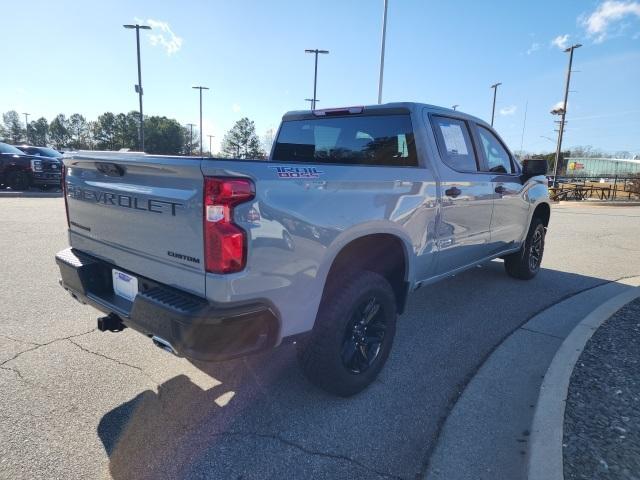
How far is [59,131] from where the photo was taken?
104875mm

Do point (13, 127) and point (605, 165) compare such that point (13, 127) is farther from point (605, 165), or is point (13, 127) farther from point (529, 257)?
point (605, 165)

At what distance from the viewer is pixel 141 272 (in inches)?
95.7

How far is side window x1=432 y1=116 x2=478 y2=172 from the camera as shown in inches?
141

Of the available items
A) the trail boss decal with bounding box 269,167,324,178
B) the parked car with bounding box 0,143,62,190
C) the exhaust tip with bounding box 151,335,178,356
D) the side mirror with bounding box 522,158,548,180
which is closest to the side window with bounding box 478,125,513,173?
the side mirror with bounding box 522,158,548,180

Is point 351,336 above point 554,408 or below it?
above

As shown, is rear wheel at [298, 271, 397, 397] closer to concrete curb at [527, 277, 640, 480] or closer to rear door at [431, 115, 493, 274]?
rear door at [431, 115, 493, 274]

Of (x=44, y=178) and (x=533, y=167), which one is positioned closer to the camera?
(x=533, y=167)

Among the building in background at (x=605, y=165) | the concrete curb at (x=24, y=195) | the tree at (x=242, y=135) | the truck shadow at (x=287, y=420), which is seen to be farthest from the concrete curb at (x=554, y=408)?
the building in background at (x=605, y=165)

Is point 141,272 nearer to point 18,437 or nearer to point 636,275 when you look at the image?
point 18,437

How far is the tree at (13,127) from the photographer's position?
327 feet

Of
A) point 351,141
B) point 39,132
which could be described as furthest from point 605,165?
point 39,132

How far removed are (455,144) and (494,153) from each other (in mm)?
1039

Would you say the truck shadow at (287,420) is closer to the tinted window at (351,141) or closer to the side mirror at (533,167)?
the tinted window at (351,141)

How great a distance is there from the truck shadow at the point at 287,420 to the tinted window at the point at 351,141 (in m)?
1.68
